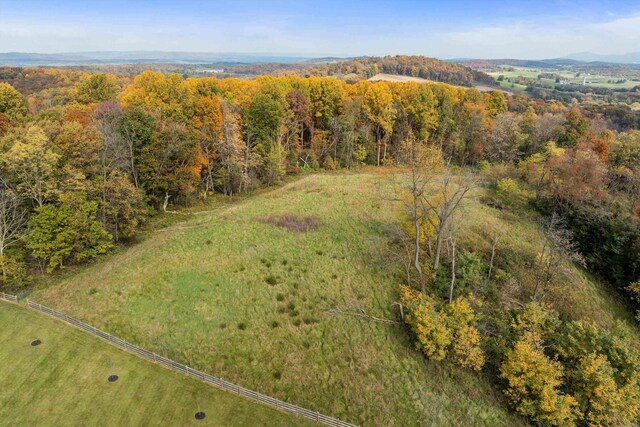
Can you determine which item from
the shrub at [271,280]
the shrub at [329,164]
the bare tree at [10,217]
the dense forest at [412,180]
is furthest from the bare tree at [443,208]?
the bare tree at [10,217]

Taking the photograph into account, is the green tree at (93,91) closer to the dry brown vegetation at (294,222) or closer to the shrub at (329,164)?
the shrub at (329,164)

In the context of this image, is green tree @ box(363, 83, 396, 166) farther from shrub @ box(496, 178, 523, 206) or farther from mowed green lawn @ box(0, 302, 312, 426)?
mowed green lawn @ box(0, 302, 312, 426)

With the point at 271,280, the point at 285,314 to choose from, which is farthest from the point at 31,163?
the point at 285,314

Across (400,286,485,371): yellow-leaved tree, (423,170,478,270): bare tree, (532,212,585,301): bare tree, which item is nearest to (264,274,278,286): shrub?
(400,286,485,371): yellow-leaved tree

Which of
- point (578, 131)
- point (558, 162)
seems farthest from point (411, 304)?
point (578, 131)

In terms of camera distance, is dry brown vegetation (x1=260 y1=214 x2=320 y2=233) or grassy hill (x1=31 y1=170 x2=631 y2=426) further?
dry brown vegetation (x1=260 y1=214 x2=320 y2=233)

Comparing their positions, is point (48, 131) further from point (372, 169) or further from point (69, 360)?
point (372, 169)
